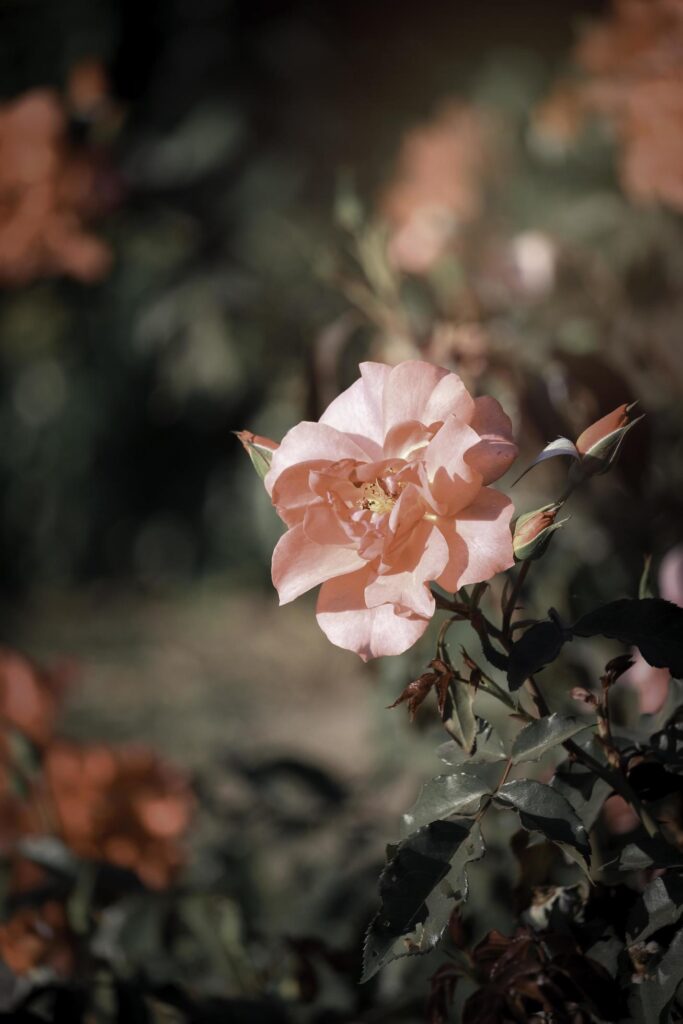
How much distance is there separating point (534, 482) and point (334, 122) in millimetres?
1820

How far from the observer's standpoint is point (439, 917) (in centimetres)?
50

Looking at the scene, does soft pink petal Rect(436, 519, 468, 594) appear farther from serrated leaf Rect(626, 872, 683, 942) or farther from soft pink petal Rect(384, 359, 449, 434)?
serrated leaf Rect(626, 872, 683, 942)

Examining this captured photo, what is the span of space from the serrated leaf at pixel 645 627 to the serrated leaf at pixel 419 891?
0.41ft

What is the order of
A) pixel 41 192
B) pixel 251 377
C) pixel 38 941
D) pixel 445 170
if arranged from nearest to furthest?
pixel 38 941 < pixel 41 192 < pixel 445 170 < pixel 251 377

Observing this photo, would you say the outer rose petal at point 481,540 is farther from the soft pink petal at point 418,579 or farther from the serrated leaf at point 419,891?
the serrated leaf at point 419,891

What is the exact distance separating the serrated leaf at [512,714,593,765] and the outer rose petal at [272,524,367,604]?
126 millimetres

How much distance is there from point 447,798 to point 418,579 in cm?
13

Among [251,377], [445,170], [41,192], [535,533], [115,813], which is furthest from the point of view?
[251,377]

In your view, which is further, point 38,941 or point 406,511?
point 38,941

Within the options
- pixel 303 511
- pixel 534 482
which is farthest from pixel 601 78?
pixel 303 511

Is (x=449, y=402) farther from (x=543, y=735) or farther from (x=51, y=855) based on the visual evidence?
(x=51, y=855)

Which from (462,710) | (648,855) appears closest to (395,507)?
(462,710)

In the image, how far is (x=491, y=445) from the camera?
0.51m

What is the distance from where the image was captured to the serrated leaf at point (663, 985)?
502 mm
